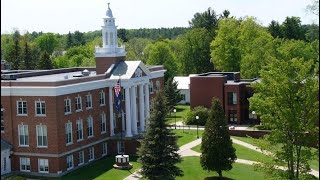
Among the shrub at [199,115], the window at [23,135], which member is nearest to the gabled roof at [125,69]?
the window at [23,135]

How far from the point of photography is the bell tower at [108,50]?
176 feet

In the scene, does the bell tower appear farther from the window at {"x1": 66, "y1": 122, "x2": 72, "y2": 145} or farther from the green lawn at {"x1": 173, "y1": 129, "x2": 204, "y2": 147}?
the green lawn at {"x1": 173, "y1": 129, "x2": 204, "y2": 147}

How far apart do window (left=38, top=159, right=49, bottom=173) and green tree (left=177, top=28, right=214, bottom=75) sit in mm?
67529

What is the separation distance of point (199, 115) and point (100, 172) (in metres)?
25.3

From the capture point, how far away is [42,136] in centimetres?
4303

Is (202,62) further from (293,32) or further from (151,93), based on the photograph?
(151,93)

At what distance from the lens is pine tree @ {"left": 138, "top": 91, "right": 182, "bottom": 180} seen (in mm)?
37875

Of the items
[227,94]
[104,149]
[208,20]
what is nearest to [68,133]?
[104,149]

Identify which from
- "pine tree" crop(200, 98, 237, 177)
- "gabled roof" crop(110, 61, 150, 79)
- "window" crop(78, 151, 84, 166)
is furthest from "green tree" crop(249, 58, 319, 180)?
"gabled roof" crop(110, 61, 150, 79)

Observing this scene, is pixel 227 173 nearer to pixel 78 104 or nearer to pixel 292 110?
pixel 78 104

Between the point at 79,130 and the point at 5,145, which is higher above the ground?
the point at 79,130

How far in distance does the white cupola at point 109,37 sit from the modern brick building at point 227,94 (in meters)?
18.3

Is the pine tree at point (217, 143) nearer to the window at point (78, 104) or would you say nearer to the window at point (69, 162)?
the window at point (69, 162)

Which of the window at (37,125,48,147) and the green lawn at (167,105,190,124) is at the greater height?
the window at (37,125,48,147)
